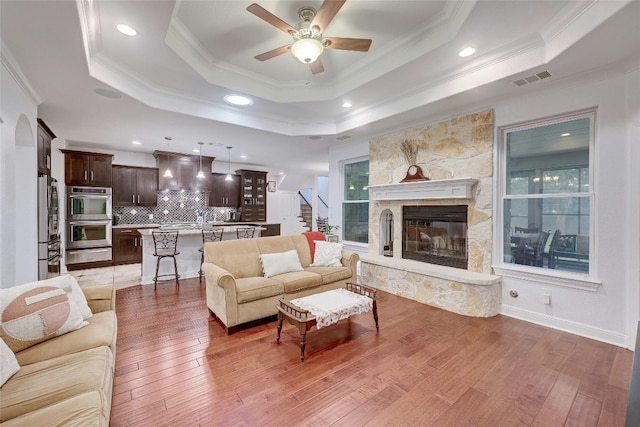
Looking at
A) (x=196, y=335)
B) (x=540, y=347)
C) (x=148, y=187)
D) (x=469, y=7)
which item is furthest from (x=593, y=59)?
(x=148, y=187)

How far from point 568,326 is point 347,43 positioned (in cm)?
378

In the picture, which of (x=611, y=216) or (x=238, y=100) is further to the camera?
(x=238, y=100)

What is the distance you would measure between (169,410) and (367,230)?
438cm

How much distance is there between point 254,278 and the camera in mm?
3521

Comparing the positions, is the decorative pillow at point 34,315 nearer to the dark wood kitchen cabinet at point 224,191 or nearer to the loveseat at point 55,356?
the loveseat at point 55,356

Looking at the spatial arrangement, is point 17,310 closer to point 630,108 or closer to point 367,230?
point 367,230

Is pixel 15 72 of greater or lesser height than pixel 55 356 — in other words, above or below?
above

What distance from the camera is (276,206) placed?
32.7ft

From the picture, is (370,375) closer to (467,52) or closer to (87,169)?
(467,52)

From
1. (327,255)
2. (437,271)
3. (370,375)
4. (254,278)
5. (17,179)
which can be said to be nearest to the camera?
(370,375)

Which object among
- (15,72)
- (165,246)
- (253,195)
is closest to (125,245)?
(165,246)

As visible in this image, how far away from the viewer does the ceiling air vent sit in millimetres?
2924

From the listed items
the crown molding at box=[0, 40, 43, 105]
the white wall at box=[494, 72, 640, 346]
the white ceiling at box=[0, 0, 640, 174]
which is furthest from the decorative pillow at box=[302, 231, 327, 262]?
the crown molding at box=[0, 40, 43, 105]

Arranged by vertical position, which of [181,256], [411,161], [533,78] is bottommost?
[181,256]
